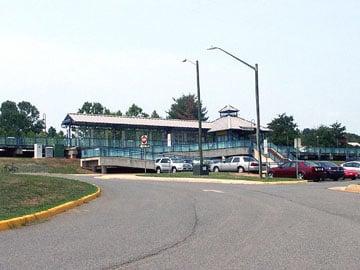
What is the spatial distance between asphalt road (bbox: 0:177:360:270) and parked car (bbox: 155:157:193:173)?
29.4m

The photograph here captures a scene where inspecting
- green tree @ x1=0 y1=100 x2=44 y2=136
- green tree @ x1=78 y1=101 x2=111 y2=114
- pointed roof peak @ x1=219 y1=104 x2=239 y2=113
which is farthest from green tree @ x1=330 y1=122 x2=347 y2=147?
green tree @ x1=0 y1=100 x2=44 y2=136

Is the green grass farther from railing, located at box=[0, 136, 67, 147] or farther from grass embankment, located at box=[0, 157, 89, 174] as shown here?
railing, located at box=[0, 136, 67, 147]

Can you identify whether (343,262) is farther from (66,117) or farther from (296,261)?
(66,117)

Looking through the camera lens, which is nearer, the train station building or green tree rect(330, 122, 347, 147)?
the train station building

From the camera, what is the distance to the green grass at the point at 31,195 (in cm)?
1445

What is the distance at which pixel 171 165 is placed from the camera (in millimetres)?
47781

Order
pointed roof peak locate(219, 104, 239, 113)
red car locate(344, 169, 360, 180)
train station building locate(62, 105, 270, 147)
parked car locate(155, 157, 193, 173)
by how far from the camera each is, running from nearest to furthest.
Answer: red car locate(344, 169, 360, 180)
parked car locate(155, 157, 193, 173)
train station building locate(62, 105, 270, 147)
pointed roof peak locate(219, 104, 239, 113)

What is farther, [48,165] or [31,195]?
[48,165]

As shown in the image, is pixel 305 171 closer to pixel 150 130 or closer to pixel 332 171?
pixel 332 171

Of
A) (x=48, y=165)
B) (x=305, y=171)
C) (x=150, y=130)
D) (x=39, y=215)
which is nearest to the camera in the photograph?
(x=39, y=215)

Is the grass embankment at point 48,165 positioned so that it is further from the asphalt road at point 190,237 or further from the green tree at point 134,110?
the green tree at point 134,110

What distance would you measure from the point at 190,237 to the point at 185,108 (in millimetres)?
138061

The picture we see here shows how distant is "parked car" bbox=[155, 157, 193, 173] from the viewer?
47156 mm

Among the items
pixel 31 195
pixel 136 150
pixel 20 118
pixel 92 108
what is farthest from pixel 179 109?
pixel 31 195
